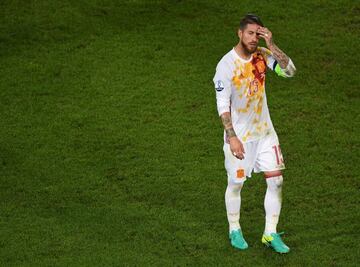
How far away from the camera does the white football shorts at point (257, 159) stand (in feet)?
37.9

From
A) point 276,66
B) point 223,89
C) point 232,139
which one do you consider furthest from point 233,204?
point 276,66

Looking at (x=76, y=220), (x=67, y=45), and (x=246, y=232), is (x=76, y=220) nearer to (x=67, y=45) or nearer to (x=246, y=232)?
(x=246, y=232)

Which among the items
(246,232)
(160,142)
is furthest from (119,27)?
(246,232)

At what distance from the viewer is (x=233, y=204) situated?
1177 centimetres

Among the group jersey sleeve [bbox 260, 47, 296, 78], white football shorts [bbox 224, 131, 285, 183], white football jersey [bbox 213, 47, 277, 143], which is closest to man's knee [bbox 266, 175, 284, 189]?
white football shorts [bbox 224, 131, 285, 183]

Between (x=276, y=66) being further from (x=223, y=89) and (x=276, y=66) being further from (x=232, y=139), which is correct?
(x=232, y=139)

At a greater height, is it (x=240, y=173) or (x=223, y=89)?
(x=223, y=89)

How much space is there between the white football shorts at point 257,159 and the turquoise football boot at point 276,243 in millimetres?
731

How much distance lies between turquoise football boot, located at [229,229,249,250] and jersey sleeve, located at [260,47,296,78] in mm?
1926

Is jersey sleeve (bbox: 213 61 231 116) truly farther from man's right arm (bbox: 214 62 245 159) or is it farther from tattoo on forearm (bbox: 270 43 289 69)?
tattoo on forearm (bbox: 270 43 289 69)

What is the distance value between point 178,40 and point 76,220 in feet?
18.0

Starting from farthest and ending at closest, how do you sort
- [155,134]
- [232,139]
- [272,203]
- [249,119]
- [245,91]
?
[155,134] → [272,203] → [249,119] → [245,91] → [232,139]

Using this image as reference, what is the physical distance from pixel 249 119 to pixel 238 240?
143 centimetres

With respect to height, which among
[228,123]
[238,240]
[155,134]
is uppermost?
[228,123]
